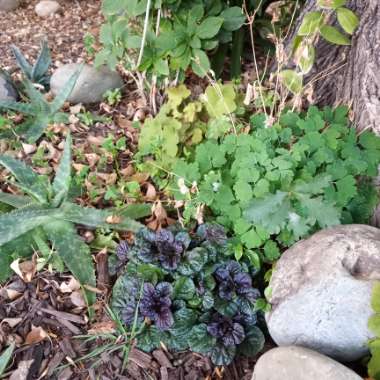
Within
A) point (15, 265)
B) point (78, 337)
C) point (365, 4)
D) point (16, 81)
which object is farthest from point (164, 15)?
point (78, 337)

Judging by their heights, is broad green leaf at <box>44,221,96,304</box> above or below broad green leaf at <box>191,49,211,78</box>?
below

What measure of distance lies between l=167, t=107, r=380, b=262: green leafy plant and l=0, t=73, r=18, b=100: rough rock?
153 centimetres

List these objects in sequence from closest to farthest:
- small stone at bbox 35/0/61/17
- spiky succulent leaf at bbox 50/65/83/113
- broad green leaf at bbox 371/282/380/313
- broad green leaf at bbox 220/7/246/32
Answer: broad green leaf at bbox 371/282/380/313, broad green leaf at bbox 220/7/246/32, spiky succulent leaf at bbox 50/65/83/113, small stone at bbox 35/0/61/17

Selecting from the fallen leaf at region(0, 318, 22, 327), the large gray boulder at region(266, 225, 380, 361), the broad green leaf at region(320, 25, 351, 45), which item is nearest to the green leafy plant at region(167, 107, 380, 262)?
the large gray boulder at region(266, 225, 380, 361)

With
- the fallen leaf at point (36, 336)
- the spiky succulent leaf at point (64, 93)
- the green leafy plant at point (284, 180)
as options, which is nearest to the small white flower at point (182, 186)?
the green leafy plant at point (284, 180)

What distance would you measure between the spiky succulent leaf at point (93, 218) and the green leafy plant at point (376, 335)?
45.0 inches

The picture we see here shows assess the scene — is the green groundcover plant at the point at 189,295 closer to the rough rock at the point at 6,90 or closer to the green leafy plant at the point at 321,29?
the green leafy plant at the point at 321,29

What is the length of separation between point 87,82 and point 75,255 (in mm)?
1386

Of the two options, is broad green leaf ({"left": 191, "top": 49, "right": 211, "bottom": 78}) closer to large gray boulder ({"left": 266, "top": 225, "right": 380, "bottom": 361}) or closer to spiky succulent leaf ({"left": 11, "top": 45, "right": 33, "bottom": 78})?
large gray boulder ({"left": 266, "top": 225, "right": 380, "bottom": 361})

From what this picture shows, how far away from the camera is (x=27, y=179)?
2.45m

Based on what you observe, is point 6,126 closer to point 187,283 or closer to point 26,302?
point 26,302

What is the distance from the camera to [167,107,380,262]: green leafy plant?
6.82ft

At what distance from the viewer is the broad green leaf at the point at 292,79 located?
2.46 meters

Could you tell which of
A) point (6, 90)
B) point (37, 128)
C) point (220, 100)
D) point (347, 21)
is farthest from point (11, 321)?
point (347, 21)
